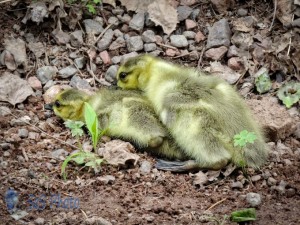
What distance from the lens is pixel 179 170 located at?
410 cm

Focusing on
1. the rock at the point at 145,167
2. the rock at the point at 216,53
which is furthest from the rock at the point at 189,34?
the rock at the point at 145,167

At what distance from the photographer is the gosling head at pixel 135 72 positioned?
4.59 metres

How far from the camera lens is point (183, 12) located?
535 centimetres

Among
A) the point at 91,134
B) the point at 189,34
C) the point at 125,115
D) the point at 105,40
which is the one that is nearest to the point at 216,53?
the point at 189,34

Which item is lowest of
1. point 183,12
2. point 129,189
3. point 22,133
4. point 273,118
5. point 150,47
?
point 129,189

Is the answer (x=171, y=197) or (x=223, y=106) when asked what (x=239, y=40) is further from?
(x=171, y=197)

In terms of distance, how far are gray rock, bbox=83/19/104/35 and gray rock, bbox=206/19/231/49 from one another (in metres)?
0.92

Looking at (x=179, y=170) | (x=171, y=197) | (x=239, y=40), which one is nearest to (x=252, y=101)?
(x=239, y=40)

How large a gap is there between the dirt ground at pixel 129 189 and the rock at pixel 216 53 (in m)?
0.99

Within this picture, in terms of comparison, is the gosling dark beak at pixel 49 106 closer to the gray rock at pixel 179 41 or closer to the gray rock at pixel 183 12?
the gray rock at pixel 179 41

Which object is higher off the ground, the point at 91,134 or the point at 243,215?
the point at 91,134

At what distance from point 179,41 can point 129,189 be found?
1.76 metres

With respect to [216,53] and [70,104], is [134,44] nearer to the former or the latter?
[216,53]

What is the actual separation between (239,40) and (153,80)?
105 centimetres
